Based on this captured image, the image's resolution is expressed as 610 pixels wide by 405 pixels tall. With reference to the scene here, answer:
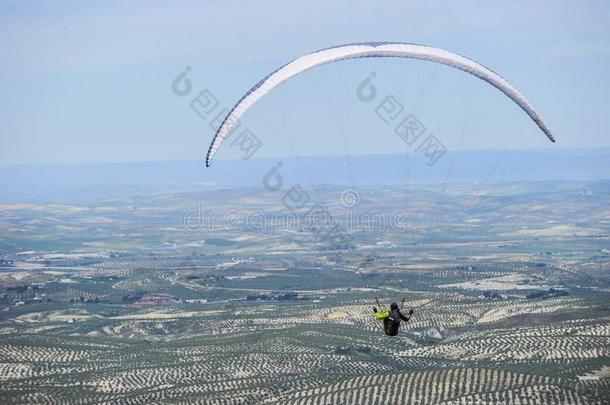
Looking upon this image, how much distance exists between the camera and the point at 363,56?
5006 cm

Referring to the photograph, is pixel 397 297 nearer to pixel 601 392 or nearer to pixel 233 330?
pixel 233 330

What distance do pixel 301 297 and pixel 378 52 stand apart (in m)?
118

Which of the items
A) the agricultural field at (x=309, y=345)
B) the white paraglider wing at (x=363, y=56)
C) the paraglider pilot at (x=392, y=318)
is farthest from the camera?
the agricultural field at (x=309, y=345)

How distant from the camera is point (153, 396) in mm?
87188

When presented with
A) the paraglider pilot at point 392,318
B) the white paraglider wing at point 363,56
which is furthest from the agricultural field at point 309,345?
the white paraglider wing at point 363,56

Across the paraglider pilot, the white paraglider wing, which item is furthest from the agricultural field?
the white paraglider wing

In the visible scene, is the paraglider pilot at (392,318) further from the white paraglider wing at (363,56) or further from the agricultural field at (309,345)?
the agricultural field at (309,345)

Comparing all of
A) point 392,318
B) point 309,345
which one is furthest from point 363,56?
point 309,345

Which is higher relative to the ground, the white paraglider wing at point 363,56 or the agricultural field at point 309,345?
the white paraglider wing at point 363,56

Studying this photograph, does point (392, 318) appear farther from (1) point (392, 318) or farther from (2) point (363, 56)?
(2) point (363, 56)

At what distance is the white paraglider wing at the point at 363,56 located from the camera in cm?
4825

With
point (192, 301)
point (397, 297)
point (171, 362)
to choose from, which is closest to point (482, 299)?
point (397, 297)

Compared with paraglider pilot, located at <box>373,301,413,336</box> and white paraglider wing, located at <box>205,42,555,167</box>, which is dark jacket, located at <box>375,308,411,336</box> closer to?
paraglider pilot, located at <box>373,301,413,336</box>

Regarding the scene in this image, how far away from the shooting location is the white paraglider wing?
48250 millimetres
